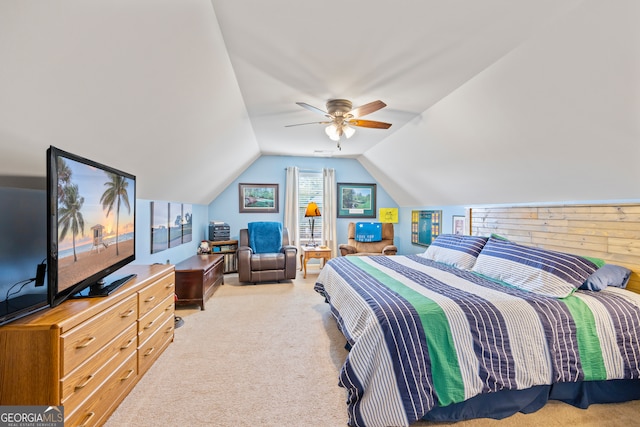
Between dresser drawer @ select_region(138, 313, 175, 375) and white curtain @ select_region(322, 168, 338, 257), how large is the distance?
146 inches

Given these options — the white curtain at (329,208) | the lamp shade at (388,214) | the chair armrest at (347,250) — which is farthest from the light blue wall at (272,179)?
the chair armrest at (347,250)

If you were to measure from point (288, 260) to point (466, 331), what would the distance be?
10.8 feet

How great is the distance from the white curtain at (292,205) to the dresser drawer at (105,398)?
3.98 metres

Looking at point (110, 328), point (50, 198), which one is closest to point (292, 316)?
point (110, 328)

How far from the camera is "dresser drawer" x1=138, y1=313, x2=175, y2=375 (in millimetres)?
2029

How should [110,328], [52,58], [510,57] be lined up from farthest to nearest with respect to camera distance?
[510,57] < [110,328] < [52,58]

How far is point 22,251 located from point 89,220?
0.32 meters

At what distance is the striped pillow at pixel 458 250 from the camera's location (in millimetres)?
2902

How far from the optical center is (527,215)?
3.08 m

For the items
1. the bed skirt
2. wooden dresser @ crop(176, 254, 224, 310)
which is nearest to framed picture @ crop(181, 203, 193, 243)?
wooden dresser @ crop(176, 254, 224, 310)

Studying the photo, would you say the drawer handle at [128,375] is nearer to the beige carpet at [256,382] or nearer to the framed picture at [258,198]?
the beige carpet at [256,382]

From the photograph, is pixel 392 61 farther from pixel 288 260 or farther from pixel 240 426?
pixel 288 260

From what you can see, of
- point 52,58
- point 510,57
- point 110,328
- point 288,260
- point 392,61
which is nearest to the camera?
point 52,58

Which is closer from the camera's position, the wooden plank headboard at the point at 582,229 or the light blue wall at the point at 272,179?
the wooden plank headboard at the point at 582,229
